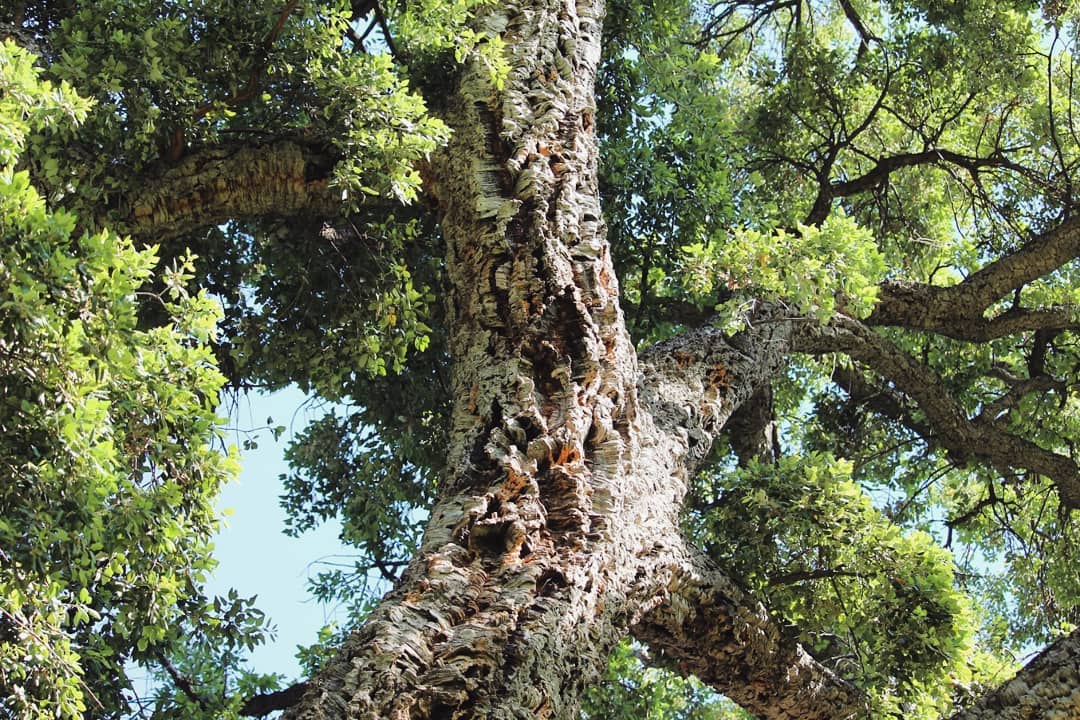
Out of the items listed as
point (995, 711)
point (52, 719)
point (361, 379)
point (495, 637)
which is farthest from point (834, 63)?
point (52, 719)

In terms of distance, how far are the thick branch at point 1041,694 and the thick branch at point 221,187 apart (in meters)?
3.64

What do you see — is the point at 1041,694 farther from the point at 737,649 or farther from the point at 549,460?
the point at 549,460

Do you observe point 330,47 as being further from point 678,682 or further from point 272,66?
point 678,682

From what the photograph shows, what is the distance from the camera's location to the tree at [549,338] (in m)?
4.13

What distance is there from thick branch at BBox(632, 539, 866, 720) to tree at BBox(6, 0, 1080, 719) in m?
0.02

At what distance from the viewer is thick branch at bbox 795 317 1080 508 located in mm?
7066

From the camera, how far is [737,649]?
529 cm

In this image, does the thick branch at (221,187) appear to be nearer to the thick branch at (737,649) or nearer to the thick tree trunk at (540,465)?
the thick tree trunk at (540,465)

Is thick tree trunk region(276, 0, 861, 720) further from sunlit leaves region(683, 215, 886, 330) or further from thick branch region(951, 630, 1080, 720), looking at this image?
thick branch region(951, 630, 1080, 720)

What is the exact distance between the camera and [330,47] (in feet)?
16.7

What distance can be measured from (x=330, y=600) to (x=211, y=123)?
392 centimetres

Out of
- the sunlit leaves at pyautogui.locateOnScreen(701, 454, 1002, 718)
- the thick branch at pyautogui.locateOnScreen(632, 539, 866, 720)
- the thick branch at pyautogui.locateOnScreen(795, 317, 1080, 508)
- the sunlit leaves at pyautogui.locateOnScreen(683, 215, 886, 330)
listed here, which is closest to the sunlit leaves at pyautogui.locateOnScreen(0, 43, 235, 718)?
the thick branch at pyautogui.locateOnScreen(632, 539, 866, 720)

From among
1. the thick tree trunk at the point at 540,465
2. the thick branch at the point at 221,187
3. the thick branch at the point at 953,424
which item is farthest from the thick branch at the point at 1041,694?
the thick branch at the point at 221,187

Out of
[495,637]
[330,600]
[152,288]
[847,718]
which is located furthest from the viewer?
[330,600]
